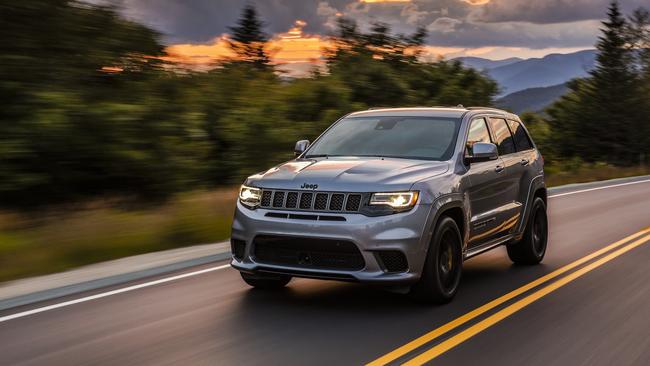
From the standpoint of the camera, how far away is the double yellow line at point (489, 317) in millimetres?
5730

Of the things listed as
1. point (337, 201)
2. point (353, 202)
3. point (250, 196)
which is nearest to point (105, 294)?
point (250, 196)

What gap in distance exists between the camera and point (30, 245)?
378 inches

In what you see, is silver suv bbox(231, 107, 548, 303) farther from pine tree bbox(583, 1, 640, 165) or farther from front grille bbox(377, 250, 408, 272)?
→ pine tree bbox(583, 1, 640, 165)

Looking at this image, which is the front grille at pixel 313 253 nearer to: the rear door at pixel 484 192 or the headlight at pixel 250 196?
the headlight at pixel 250 196

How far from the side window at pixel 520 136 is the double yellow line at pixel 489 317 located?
1480 millimetres

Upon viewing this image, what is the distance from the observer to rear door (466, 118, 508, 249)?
7.99 m

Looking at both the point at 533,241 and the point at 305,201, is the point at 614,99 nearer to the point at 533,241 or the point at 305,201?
the point at 533,241

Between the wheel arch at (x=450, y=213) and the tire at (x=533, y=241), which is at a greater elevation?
the wheel arch at (x=450, y=213)

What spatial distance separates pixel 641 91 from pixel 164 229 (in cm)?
5116

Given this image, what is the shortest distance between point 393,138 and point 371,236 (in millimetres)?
1723

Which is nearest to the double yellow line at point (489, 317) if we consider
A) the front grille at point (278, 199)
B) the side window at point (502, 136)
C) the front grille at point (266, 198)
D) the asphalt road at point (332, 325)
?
the asphalt road at point (332, 325)

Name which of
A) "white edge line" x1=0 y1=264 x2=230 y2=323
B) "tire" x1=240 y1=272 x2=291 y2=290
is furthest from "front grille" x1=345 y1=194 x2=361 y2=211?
"white edge line" x1=0 y1=264 x2=230 y2=323

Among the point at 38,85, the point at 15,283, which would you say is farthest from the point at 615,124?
the point at 15,283

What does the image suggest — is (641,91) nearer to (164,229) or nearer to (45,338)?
(164,229)
